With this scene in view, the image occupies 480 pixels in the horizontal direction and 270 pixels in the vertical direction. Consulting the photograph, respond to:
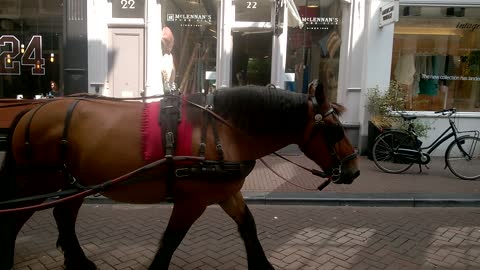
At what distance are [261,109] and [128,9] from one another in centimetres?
768

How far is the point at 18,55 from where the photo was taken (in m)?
9.79

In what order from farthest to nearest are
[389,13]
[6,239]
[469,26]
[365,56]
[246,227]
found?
1. [469,26]
2. [365,56]
3. [389,13]
4. [246,227]
5. [6,239]

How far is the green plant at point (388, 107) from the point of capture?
9.41m

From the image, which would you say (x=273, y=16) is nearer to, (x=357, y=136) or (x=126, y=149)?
(x=357, y=136)

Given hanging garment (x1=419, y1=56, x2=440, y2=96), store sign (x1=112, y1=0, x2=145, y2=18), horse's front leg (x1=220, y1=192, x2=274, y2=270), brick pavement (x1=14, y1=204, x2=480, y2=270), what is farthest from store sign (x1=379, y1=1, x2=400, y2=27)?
horse's front leg (x1=220, y1=192, x2=274, y2=270)

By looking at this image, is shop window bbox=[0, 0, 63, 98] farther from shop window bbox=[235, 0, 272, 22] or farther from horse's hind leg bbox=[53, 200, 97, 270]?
horse's hind leg bbox=[53, 200, 97, 270]

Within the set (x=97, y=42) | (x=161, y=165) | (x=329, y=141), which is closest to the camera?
(x=161, y=165)

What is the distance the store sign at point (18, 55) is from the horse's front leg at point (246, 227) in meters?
8.06

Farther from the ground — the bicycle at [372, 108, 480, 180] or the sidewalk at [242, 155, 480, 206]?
the bicycle at [372, 108, 480, 180]

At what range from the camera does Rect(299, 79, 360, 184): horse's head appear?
10.5 feet

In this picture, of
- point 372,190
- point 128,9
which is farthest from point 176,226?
point 128,9

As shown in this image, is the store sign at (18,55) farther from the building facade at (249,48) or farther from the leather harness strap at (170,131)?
the leather harness strap at (170,131)

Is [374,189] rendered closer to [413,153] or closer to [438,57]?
[413,153]

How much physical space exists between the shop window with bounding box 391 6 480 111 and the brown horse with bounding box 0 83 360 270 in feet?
26.0
